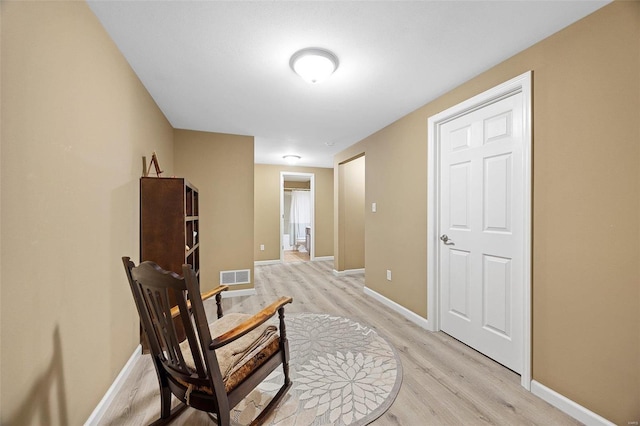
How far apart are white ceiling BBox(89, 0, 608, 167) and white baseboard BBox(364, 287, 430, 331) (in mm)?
2302

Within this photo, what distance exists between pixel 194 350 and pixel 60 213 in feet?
2.86

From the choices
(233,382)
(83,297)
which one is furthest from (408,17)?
(83,297)

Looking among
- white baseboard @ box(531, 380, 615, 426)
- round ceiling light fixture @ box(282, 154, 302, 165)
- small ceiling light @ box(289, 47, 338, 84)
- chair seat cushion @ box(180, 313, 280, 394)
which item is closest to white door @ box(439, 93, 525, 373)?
white baseboard @ box(531, 380, 615, 426)

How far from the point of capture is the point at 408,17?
61.9 inches

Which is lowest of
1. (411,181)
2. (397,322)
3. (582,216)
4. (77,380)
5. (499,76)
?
(397,322)

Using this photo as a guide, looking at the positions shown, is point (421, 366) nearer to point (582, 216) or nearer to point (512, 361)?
point (512, 361)

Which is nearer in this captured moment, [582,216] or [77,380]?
[77,380]

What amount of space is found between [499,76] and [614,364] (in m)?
1.97

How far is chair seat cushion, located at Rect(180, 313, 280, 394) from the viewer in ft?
4.31

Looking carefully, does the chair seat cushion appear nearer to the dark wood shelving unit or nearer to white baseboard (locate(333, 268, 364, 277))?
the dark wood shelving unit

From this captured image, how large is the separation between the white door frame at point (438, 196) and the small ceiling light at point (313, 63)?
123 centimetres

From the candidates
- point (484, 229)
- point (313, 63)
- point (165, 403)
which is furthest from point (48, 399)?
point (484, 229)

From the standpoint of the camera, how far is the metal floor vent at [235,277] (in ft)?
12.9

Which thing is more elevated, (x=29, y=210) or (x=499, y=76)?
(x=499, y=76)
